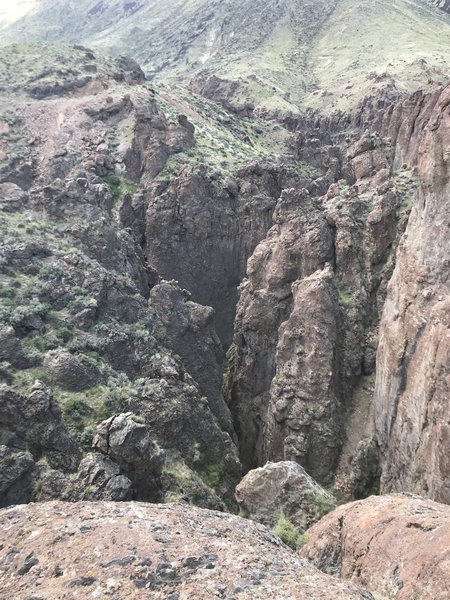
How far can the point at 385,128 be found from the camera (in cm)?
7950

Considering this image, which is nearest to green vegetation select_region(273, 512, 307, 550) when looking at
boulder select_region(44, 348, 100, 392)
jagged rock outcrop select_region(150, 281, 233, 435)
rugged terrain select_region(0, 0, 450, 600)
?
rugged terrain select_region(0, 0, 450, 600)

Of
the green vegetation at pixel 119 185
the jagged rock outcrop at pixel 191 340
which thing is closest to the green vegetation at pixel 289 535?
the jagged rock outcrop at pixel 191 340

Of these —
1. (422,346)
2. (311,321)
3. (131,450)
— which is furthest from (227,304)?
(131,450)

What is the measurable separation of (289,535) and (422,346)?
1200cm

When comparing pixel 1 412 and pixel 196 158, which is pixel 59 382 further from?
pixel 196 158

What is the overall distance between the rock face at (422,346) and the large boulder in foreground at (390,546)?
6.88m

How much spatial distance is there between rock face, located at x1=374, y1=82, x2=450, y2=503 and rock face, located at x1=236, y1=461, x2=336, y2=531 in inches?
199

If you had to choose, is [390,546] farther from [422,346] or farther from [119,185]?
[119,185]

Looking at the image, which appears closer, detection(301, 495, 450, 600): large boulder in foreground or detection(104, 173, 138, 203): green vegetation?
detection(301, 495, 450, 600): large boulder in foreground

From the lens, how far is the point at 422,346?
2522 cm

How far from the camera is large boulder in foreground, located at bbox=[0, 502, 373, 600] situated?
10.9 meters

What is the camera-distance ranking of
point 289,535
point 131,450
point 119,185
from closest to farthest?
point 289,535, point 131,450, point 119,185

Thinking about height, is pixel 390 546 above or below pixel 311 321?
below

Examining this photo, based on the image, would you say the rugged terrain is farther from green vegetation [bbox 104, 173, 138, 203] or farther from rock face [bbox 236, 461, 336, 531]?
green vegetation [bbox 104, 173, 138, 203]
